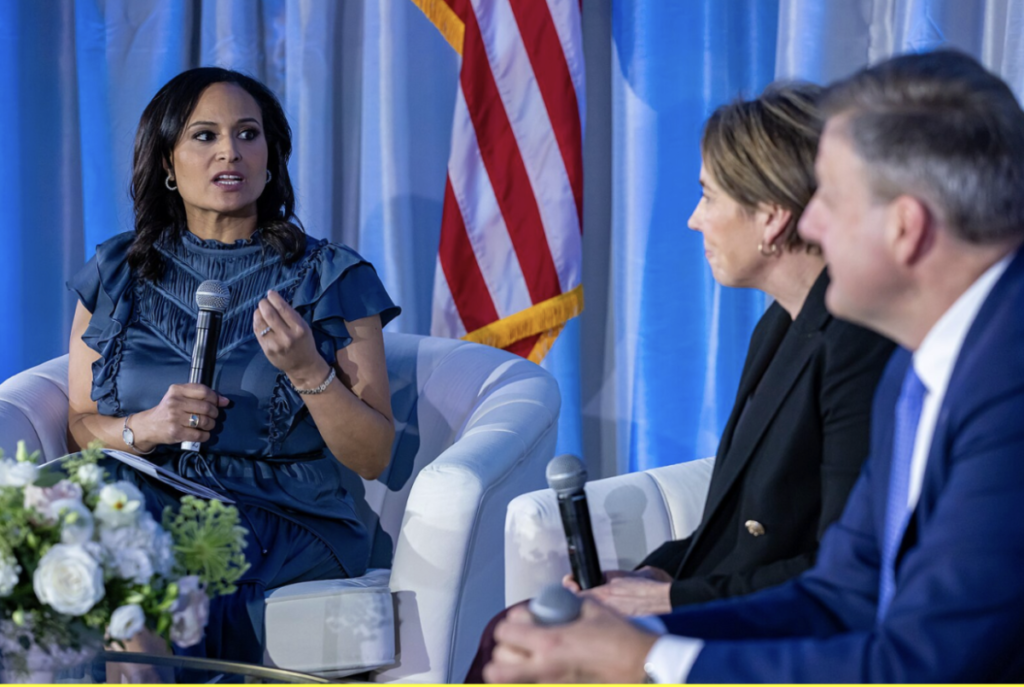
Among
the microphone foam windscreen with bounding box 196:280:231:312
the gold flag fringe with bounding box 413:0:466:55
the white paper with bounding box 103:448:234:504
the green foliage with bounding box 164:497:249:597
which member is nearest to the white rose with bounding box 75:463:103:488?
the green foliage with bounding box 164:497:249:597

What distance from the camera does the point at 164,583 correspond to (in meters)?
1.43

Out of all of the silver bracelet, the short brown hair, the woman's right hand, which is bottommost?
the woman's right hand

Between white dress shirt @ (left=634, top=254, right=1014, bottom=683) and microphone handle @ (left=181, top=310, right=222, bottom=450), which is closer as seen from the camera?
white dress shirt @ (left=634, top=254, right=1014, bottom=683)

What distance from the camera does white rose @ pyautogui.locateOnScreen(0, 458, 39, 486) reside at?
1409 millimetres

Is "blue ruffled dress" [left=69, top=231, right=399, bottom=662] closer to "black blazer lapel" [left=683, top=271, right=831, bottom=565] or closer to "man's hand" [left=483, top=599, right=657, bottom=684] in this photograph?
"black blazer lapel" [left=683, top=271, right=831, bottom=565]

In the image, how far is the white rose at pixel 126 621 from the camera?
1.33 meters

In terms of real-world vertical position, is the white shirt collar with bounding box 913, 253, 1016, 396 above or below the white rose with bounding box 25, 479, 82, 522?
above

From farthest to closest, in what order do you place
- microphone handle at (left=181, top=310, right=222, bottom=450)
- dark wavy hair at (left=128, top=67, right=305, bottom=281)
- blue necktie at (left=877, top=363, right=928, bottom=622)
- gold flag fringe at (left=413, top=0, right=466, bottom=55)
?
gold flag fringe at (left=413, top=0, right=466, bottom=55) → dark wavy hair at (left=128, top=67, right=305, bottom=281) → microphone handle at (left=181, top=310, right=222, bottom=450) → blue necktie at (left=877, top=363, right=928, bottom=622)

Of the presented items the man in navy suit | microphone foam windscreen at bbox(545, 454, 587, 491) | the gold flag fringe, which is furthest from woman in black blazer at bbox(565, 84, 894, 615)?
the gold flag fringe

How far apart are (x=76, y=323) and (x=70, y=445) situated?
300mm

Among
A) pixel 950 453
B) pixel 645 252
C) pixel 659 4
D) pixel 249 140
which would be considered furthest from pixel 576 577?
pixel 659 4

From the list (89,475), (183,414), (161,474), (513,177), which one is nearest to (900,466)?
(89,475)

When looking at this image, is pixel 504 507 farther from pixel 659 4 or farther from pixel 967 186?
pixel 659 4

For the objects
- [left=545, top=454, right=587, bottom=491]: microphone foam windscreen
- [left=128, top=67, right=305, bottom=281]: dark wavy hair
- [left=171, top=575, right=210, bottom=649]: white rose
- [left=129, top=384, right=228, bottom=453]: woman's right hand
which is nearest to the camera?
[left=171, top=575, right=210, bottom=649]: white rose
